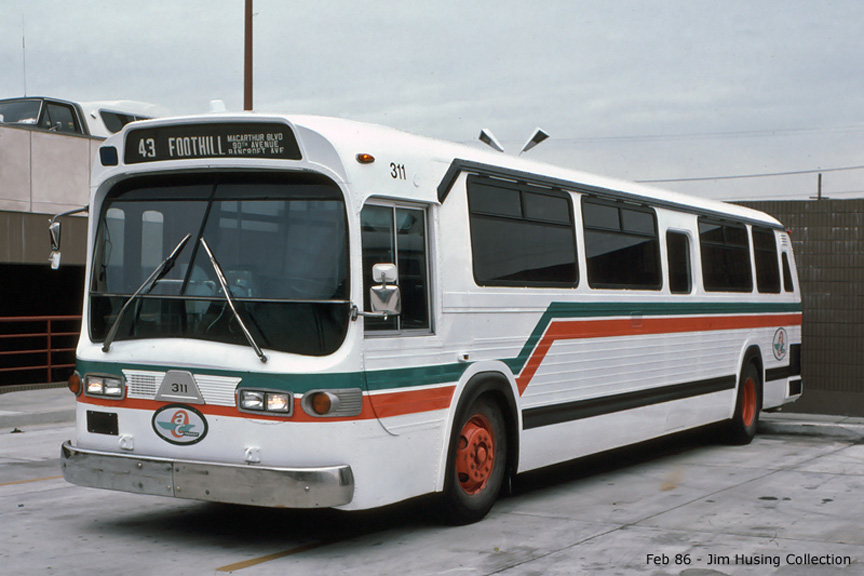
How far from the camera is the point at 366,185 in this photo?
23.7 feet

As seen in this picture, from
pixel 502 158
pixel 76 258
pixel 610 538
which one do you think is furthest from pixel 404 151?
pixel 76 258

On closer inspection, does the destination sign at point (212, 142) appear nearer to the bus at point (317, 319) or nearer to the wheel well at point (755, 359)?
the bus at point (317, 319)

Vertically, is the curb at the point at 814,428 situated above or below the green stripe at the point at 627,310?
below

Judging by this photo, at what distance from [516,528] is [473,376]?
117cm

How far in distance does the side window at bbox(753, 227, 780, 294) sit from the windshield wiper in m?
9.18

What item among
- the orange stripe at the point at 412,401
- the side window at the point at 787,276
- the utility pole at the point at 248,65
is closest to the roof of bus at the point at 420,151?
the orange stripe at the point at 412,401

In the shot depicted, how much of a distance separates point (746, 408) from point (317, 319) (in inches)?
341

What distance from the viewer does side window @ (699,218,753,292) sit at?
12.9 m

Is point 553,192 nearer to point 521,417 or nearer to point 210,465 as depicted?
point 521,417

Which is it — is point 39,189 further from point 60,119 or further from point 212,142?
point 212,142

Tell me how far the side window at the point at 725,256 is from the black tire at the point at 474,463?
5089mm

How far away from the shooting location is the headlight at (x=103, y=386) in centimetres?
750

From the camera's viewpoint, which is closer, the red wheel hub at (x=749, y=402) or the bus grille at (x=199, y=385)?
the bus grille at (x=199, y=385)

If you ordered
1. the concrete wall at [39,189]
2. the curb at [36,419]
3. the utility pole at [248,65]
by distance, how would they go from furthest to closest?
the utility pole at [248,65]
the concrete wall at [39,189]
the curb at [36,419]
